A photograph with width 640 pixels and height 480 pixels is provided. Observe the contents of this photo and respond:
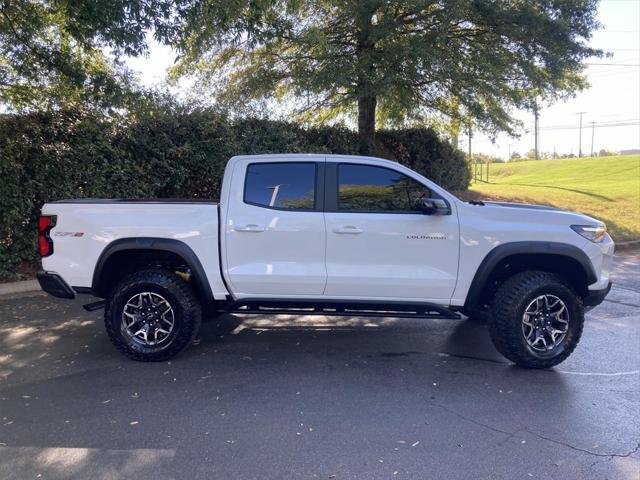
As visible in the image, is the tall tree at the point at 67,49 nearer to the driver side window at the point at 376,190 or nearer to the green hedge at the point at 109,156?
the green hedge at the point at 109,156

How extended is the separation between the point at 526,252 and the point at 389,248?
124cm

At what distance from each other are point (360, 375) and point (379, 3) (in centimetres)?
820

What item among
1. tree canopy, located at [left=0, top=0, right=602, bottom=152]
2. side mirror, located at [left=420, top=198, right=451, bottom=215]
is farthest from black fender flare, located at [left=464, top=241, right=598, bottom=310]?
tree canopy, located at [left=0, top=0, right=602, bottom=152]

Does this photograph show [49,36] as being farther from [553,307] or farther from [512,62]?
[512,62]

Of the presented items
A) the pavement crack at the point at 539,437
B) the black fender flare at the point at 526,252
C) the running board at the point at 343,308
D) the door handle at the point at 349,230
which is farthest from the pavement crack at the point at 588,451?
the door handle at the point at 349,230

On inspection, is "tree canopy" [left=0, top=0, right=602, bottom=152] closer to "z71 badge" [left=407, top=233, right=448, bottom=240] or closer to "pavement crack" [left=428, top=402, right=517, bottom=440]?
"z71 badge" [left=407, top=233, right=448, bottom=240]

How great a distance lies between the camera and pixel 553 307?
4.80m

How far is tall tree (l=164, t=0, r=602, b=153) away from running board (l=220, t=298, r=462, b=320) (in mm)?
6367

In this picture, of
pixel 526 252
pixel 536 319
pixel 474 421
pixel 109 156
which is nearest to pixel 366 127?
pixel 109 156

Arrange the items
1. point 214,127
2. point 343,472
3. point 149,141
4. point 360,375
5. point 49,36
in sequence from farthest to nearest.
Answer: point 214,127
point 149,141
point 49,36
point 360,375
point 343,472

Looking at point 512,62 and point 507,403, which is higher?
point 512,62

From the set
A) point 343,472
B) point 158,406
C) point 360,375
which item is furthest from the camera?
point 360,375

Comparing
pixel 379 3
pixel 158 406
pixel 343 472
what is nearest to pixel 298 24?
pixel 379 3

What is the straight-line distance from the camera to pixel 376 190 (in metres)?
4.89
